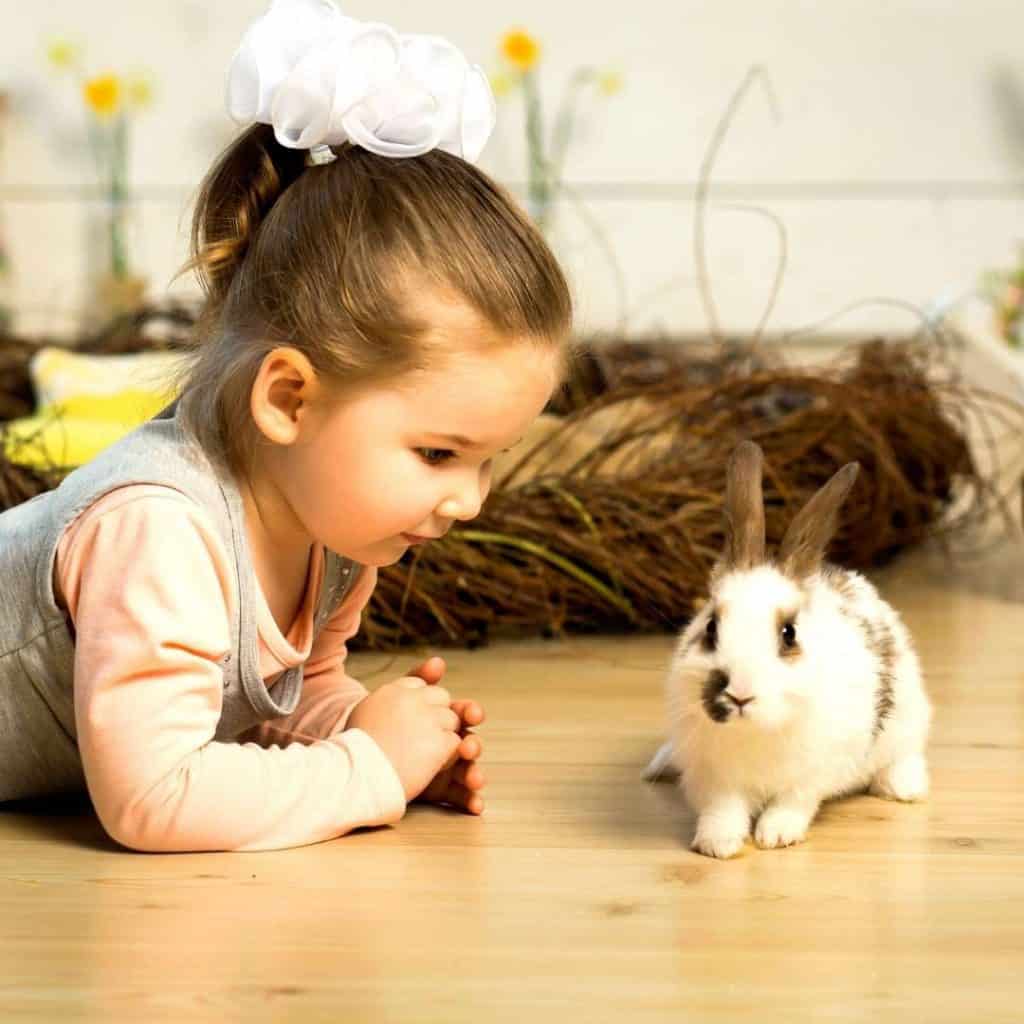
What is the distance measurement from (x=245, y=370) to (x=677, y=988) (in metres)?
0.56

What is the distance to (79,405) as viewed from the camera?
8.26ft

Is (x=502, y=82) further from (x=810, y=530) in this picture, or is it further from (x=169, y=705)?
A: (x=169, y=705)

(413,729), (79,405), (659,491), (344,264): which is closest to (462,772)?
(413,729)

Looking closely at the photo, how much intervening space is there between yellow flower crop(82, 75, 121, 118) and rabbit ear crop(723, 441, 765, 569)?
242 centimetres

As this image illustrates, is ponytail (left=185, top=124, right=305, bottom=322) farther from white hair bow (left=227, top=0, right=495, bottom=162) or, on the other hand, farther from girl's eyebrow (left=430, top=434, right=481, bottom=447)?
girl's eyebrow (left=430, top=434, right=481, bottom=447)

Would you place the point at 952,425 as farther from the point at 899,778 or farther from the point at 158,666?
the point at 158,666

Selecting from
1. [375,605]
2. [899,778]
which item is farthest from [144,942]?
[375,605]

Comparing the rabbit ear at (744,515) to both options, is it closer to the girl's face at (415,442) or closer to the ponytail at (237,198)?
the girl's face at (415,442)

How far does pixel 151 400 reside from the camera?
2178mm

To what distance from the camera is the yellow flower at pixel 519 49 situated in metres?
3.40

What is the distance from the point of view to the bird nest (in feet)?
6.57

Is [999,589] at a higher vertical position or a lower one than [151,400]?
lower

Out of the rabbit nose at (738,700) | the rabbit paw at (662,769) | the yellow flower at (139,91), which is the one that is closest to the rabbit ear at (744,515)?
the rabbit nose at (738,700)

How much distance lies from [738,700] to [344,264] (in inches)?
16.5
